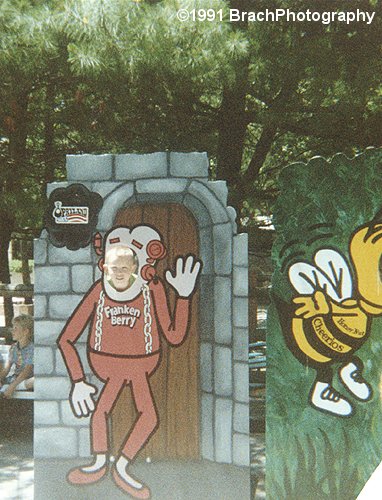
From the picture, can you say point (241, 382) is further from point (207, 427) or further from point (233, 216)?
point (233, 216)

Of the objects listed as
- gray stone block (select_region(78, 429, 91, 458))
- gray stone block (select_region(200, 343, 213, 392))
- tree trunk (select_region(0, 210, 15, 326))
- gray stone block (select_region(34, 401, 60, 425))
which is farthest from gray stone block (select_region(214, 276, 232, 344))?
tree trunk (select_region(0, 210, 15, 326))

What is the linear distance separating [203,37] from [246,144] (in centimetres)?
86

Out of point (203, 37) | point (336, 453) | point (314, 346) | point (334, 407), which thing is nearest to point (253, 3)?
point (203, 37)

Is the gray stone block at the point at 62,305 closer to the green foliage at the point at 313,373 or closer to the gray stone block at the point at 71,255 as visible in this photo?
the gray stone block at the point at 71,255

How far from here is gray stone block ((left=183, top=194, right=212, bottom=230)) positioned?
14.7 feet

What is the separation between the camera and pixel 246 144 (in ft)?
15.8

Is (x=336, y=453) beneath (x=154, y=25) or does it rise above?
beneath

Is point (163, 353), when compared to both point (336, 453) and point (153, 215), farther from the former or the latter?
point (336, 453)

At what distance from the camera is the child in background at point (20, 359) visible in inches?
188

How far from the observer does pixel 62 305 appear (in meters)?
4.57

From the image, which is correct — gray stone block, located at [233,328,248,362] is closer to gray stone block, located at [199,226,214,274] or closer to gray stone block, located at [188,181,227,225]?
gray stone block, located at [199,226,214,274]

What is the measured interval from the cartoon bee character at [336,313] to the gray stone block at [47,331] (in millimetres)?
1454

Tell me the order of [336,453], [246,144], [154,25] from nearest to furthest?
[154,25], [336,453], [246,144]

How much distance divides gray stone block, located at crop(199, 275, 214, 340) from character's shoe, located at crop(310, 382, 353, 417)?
0.76 meters
